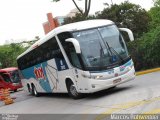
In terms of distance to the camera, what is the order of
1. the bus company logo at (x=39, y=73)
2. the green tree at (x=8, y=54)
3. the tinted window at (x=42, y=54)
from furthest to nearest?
the green tree at (x=8, y=54) < the bus company logo at (x=39, y=73) < the tinted window at (x=42, y=54)

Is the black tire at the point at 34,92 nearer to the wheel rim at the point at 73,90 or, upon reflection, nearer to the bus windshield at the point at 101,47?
the wheel rim at the point at 73,90

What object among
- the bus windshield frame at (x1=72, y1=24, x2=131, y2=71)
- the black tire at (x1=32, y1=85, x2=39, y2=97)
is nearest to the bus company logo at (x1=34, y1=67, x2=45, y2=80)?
the black tire at (x1=32, y1=85, x2=39, y2=97)

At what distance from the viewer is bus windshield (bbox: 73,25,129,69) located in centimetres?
1488

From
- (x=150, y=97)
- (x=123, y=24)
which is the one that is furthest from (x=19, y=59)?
(x=150, y=97)

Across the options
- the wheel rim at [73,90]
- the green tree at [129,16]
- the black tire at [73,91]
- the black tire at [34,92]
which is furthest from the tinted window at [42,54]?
the green tree at [129,16]

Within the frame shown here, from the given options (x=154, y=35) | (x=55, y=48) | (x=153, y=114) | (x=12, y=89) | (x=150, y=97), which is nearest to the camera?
(x=153, y=114)

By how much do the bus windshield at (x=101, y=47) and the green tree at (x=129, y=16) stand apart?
53.1ft

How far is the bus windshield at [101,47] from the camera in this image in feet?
48.8

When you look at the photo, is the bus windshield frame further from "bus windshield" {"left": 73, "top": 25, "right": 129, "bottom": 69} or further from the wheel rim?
the wheel rim

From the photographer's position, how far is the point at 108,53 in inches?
594

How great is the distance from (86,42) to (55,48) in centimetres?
254

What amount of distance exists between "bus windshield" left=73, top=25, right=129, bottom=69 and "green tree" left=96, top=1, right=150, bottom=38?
16183 millimetres

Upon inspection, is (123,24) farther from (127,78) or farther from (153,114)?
(153,114)

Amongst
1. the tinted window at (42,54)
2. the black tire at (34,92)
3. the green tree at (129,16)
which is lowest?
the black tire at (34,92)
